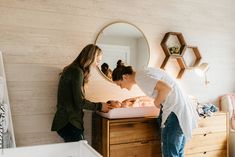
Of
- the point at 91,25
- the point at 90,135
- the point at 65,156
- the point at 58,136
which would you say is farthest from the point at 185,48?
the point at 65,156

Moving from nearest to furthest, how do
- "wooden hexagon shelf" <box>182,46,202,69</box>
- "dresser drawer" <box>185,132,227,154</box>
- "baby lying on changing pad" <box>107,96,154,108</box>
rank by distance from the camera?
"baby lying on changing pad" <box>107,96,154,108</box> < "dresser drawer" <box>185,132,227,154</box> < "wooden hexagon shelf" <box>182,46,202,69</box>

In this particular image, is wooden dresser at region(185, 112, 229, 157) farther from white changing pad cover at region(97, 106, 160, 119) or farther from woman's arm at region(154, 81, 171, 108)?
woman's arm at region(154, 81, 171, 108)

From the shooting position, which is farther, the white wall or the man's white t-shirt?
the white wall

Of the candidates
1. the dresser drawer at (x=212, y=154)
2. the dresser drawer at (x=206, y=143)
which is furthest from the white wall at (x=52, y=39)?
the dresser drawer at (x=212, y=154)

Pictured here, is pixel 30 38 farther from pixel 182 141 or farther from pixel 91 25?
pixel 182 141

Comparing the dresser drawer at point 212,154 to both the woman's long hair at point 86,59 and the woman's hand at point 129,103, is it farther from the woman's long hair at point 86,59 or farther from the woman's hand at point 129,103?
the woman's long hair at point 86,59

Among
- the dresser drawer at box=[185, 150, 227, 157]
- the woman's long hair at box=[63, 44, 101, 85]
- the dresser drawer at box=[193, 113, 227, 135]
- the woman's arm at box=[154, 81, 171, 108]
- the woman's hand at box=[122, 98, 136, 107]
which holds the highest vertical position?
the woman's long hair at box=[63, 44, 101, 85]

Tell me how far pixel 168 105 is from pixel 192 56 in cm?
128

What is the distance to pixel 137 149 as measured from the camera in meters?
2.68

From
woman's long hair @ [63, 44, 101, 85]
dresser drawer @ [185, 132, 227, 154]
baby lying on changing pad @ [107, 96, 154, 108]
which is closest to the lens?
woman's long hair @ [63, 44, 101, 85]

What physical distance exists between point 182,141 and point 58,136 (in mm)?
1268

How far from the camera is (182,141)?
2648mm

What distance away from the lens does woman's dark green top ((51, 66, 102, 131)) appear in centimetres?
249

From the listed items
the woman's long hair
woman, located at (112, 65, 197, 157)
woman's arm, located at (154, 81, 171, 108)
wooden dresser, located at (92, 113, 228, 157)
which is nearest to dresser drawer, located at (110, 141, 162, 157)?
wooden dresser, located at (92, 113, 228, 157)
